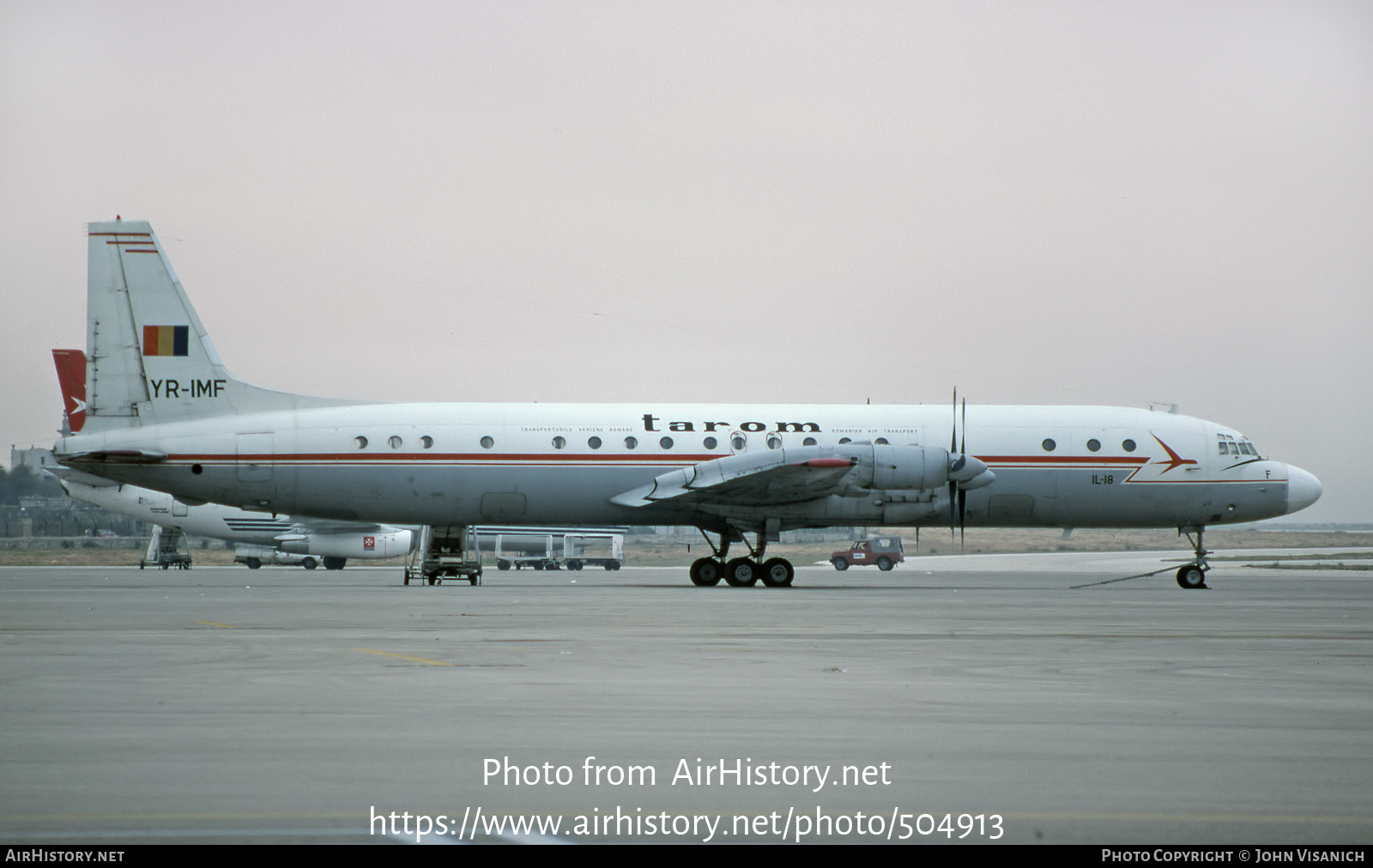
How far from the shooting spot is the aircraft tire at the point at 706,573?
36.1 m

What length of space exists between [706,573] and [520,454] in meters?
5.89

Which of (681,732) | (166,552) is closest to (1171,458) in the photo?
(681,732)

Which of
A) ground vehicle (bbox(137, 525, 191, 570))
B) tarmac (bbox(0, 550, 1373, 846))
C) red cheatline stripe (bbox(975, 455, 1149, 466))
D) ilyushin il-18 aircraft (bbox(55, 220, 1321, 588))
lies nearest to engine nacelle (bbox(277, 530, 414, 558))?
ground vehicle (bbox(137, 525, 191, 570))

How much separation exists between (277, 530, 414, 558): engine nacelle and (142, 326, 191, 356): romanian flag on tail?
2358 centimetres

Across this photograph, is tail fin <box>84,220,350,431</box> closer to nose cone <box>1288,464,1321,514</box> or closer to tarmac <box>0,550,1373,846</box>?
tarmac <box>0,550,1373,846</box>

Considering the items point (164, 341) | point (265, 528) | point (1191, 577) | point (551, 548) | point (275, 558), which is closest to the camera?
point (1191, 577)

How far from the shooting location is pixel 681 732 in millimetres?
9336

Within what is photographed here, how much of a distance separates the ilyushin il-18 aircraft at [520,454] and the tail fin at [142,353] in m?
0.04

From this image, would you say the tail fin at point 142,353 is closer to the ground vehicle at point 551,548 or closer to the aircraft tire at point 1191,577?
the aircraft tire at point 1191,577

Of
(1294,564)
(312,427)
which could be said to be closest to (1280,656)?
(312,427)

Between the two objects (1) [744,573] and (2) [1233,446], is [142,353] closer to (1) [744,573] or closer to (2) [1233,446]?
(1) [744,573]

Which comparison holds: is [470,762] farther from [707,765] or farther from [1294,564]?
[1294,564]

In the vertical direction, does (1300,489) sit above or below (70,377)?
below
